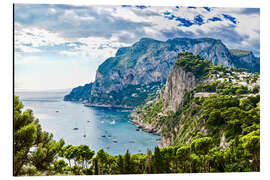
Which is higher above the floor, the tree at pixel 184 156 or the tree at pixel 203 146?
the tree at pixel 203 146

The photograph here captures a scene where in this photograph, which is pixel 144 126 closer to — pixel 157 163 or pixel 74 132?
pixel 74 132

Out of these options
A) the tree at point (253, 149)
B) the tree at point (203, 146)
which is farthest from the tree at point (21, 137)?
the tree at point (253, 149)

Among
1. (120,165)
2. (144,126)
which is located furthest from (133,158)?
(144,126)

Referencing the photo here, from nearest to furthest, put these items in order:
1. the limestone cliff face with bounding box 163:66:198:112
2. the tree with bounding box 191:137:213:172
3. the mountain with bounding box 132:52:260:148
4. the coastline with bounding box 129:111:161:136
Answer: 1. the tree with bounding box 191:137:213:172
2. the mountain with bounding box 132:52:260:148
3. the limestone cliff face with bounding box 163:66:198:112
4. the coastline with bounding box 129:111:161:136

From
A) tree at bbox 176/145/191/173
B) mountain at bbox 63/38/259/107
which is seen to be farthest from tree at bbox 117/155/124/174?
mountain at bbox 63/38/259/107

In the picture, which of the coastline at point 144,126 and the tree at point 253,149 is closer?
the tree at point 253,149

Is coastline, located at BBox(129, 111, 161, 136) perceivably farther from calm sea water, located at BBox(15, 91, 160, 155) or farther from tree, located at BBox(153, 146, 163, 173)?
tree, located at BBox(153, 146, 163, 173)

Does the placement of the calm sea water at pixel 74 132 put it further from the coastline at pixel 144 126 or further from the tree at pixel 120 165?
the tree at pixel 120 165

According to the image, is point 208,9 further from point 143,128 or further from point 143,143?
point 143,128
